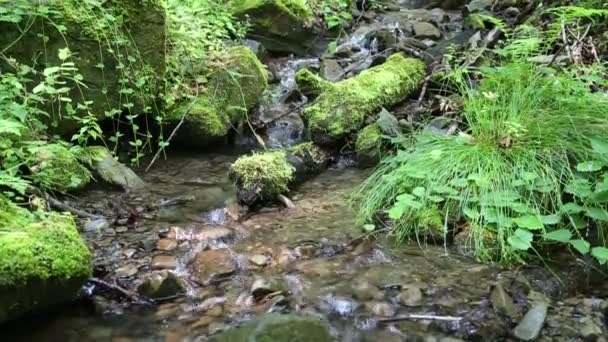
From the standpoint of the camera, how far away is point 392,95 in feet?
17.5

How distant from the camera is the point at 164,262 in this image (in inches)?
125

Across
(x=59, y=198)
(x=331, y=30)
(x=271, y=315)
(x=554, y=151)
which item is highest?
(x=331, y=30)

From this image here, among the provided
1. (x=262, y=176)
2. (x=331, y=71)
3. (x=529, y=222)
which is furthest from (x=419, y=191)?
(x=331, y=71)

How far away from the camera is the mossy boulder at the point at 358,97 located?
191 inches

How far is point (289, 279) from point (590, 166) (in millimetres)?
Result: 1750

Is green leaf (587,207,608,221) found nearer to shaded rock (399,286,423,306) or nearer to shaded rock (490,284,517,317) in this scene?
shaded rock (490,284,517,317)

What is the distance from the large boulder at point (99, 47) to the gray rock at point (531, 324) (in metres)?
3.09

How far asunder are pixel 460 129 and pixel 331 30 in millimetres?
4272

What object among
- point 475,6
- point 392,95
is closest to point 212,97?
point 392,95

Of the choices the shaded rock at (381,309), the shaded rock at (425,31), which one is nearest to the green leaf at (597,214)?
the shaded rock at (381,309)

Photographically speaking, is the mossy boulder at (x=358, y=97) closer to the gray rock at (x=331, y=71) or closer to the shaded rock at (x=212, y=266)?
the gray rock at (x=331, y=71)

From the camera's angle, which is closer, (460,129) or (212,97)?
(460,129)

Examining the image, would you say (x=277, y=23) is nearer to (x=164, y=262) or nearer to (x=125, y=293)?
(x=164, y=262)

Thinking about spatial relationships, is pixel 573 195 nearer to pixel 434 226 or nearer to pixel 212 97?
pixel 434 226
